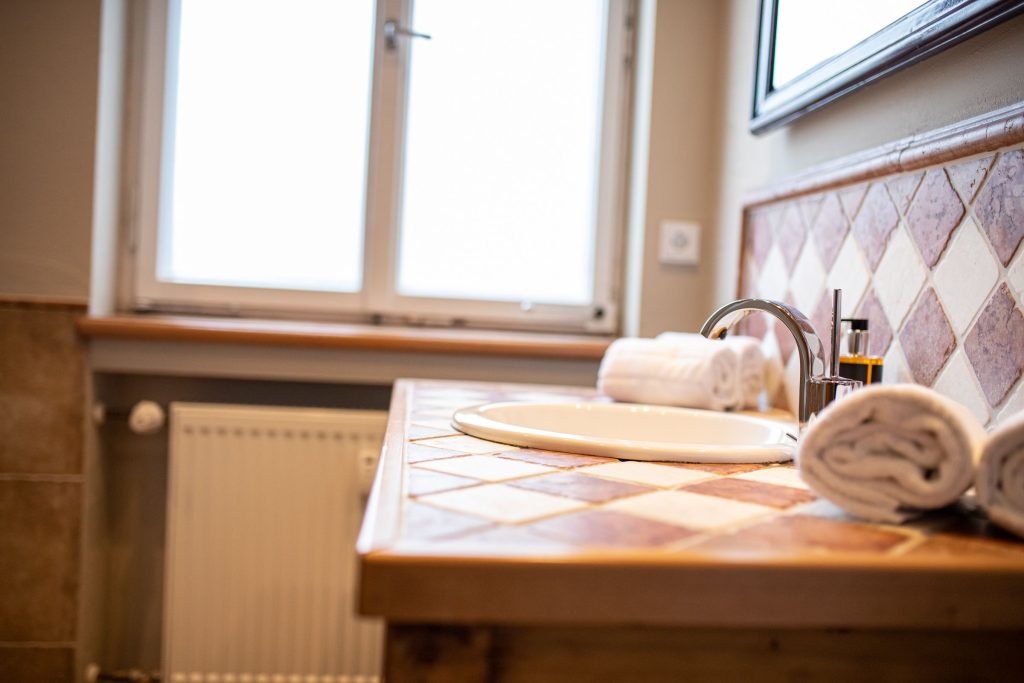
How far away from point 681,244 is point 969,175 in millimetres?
876

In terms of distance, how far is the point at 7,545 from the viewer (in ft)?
5.19

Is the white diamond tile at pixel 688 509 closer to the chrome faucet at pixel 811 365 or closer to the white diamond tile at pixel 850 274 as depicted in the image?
the chrome faucet at pixel 811 365

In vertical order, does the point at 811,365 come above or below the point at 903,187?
below

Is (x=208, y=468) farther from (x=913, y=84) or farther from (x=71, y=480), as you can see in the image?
(x=913, y=84)

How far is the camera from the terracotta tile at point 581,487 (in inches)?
24.6

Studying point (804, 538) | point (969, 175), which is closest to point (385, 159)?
point (969, 175)

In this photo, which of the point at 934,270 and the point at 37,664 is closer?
the point at 934,270

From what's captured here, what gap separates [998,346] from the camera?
80 cm

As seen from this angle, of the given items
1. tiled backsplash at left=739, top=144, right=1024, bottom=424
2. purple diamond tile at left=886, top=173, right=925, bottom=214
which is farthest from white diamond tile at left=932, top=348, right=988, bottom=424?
purple diamond tile at left=886, top=173, right=925, bottom=214

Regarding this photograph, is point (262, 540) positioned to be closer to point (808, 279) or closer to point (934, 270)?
point (808, 279)

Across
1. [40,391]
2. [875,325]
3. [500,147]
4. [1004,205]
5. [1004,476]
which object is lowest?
[40,391]

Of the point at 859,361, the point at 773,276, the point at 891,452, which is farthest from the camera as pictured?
the point at 773,276

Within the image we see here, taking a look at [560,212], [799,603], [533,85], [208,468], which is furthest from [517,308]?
[799,603]

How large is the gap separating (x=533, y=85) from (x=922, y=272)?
3.90 feet
